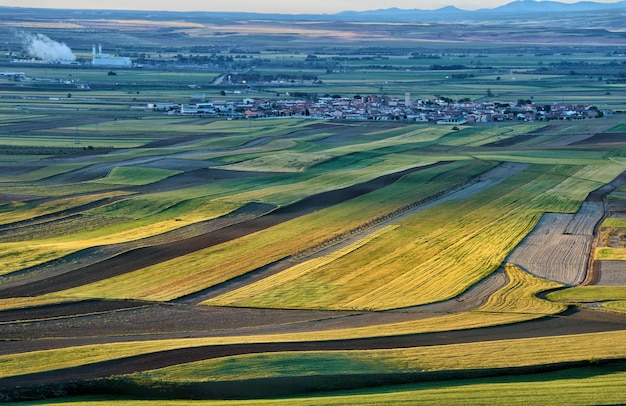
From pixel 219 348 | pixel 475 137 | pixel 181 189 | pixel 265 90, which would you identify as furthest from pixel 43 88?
pixel 219 348

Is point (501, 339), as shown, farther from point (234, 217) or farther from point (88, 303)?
point (234, 217)

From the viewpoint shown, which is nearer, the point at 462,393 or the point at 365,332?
the point at 462,393

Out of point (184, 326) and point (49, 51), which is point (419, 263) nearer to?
point (184, 326)

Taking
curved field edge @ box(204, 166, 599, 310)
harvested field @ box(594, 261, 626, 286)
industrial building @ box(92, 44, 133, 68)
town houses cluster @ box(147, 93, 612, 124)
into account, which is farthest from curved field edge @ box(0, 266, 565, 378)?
industrial building @ box(92, 44, 133, 68)

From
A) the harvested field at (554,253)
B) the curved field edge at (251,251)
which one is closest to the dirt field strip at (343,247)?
the curved field edge at (251,251)

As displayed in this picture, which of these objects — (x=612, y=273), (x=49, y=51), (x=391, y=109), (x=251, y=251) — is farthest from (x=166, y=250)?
(x=49, y=51)

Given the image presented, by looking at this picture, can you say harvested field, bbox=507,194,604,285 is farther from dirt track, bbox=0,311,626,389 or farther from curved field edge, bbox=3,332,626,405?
curved field edge, bbox=3,332,626,405
